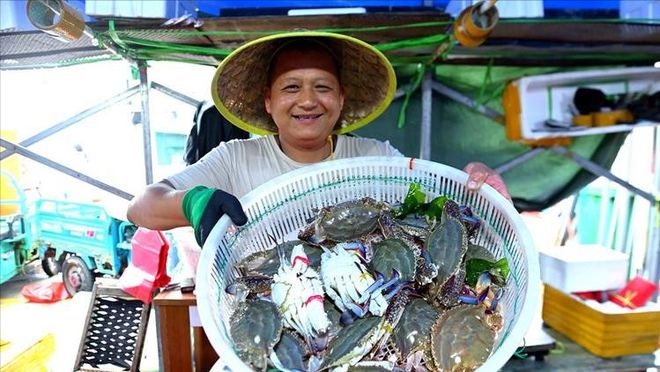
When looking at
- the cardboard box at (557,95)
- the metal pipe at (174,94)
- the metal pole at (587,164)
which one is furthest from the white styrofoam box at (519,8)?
the metal pipe at (174,94)

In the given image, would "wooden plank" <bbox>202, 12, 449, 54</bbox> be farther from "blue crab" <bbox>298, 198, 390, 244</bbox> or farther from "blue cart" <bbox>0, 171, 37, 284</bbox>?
"blue cart" <bbox>0, 171, 37, 284</bbox>

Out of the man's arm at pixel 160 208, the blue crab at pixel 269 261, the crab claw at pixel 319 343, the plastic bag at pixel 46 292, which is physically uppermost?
the man's arm at pixel 160 208

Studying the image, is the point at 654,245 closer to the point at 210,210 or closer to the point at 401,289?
the point at 401,289

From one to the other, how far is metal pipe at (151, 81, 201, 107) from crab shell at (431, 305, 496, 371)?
2724 millimetres

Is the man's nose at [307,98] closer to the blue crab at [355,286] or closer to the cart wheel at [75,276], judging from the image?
the blue crab at [355,286]

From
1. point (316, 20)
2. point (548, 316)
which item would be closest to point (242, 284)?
point (316, 20)

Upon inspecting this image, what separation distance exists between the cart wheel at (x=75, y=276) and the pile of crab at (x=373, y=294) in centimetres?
581

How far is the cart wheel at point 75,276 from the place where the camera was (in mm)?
6141

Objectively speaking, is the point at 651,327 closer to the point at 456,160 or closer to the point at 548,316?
the point at 548,316

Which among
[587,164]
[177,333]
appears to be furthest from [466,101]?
[177,333]

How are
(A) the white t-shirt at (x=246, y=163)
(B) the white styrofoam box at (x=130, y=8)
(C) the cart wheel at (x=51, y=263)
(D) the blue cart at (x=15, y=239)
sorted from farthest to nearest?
1. (C) the cart wheel at (x=51, y=263)
2. (D) the blue cart at (x=15, y=239)
3. (B) the white styrofoam box at (x=130, y=8)
4. (A) the white t-shirt at (x=246, y=163)

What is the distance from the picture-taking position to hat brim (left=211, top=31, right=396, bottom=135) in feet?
5.41

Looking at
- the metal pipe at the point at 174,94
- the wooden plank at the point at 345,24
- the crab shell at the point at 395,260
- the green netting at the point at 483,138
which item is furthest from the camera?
the green netting at the point at 483,138

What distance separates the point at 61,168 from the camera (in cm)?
294
